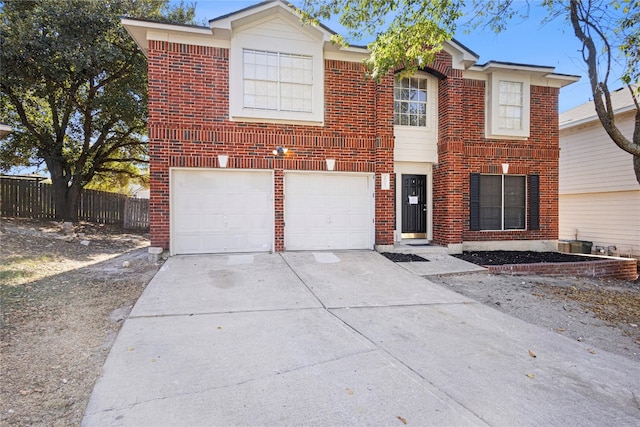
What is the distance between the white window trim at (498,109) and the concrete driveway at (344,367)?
22.5 ft

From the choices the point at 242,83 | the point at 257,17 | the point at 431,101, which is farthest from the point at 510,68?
the point at 242,83

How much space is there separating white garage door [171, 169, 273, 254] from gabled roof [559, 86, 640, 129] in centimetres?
1238

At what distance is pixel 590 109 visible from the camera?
14.8 meters

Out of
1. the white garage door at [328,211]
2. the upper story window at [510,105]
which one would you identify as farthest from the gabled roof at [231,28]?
the white garage door at [328,211]

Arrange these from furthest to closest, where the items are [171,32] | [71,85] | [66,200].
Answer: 1. [66,200]
2. [71,85]
3. [171,32]

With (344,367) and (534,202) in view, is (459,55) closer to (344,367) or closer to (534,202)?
(534,202)

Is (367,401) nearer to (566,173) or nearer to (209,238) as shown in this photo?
(209,238)

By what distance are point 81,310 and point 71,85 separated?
38.1ft

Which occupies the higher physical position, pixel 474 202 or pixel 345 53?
pixel 345 53

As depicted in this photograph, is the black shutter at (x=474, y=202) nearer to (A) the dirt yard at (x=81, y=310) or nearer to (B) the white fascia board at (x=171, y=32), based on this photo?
(A) the dirt yard at (x=81, y=310)

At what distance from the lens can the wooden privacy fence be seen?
13211mm

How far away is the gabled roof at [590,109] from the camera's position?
12057 millimetres

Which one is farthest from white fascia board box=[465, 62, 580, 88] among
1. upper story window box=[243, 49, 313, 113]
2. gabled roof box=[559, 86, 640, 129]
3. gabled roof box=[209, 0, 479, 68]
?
upper story window box=[243, 49, 313, 113]

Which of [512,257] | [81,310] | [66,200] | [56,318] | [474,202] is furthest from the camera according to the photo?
[66,200]
